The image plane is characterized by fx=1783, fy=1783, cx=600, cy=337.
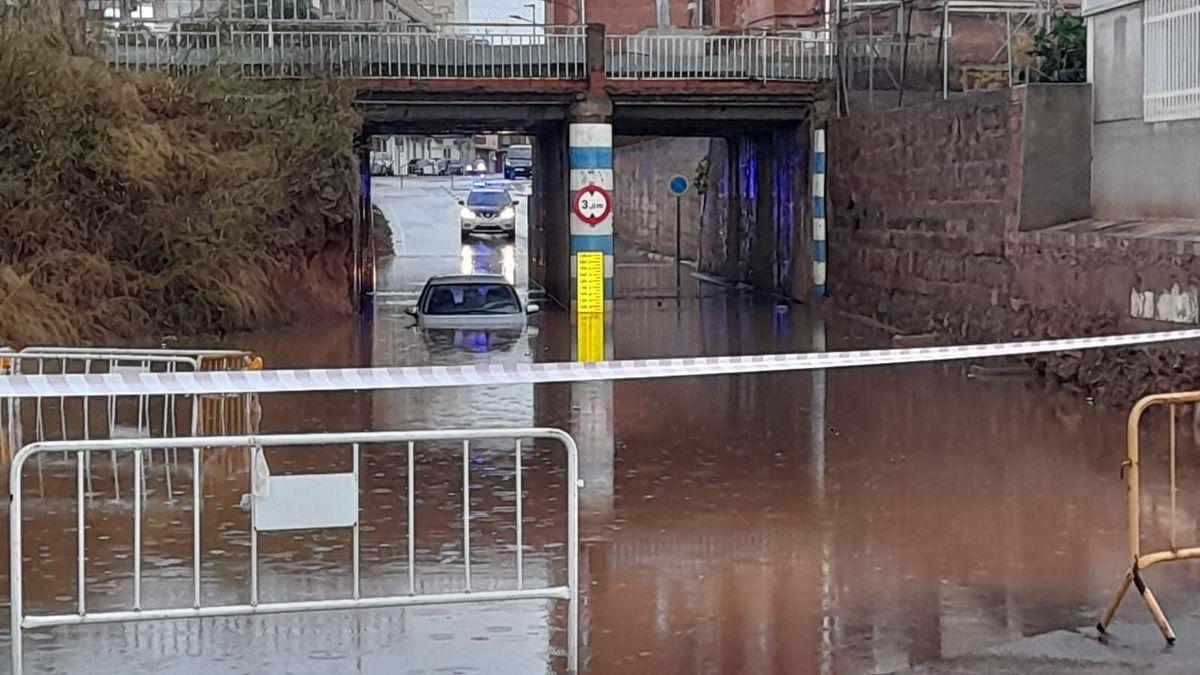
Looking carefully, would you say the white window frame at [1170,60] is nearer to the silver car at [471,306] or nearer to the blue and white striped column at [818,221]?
the silver car at [471,306]

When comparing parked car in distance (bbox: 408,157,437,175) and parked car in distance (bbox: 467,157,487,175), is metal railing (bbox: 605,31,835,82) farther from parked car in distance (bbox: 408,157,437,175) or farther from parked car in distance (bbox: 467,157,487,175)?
parked car in distance (bbox: 408,157,437,175)

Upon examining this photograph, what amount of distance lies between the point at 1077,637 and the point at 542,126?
27.4 metres

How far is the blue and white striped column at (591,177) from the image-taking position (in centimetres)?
3033

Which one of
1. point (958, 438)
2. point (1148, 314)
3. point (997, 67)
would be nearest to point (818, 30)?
point (997, 67)

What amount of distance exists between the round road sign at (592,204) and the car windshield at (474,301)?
519 centimetres

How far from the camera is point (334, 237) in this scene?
97.0 feet

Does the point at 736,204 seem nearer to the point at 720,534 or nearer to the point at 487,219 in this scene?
the point at 487,219

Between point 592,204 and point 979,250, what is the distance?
9653mm

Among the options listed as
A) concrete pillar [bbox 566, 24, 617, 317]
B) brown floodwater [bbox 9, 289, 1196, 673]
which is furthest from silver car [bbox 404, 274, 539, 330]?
brown floodwater [bbox 9, 289, 1196, 673]

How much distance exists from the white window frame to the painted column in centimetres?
1274

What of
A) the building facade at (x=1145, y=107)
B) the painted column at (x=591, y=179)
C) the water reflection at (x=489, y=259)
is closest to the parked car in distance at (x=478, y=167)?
the water reflection at (x=489, y=259)

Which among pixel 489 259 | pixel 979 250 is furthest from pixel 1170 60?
pixel 489 259

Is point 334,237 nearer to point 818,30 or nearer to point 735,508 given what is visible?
point 818,30

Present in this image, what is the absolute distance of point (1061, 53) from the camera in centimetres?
2256
